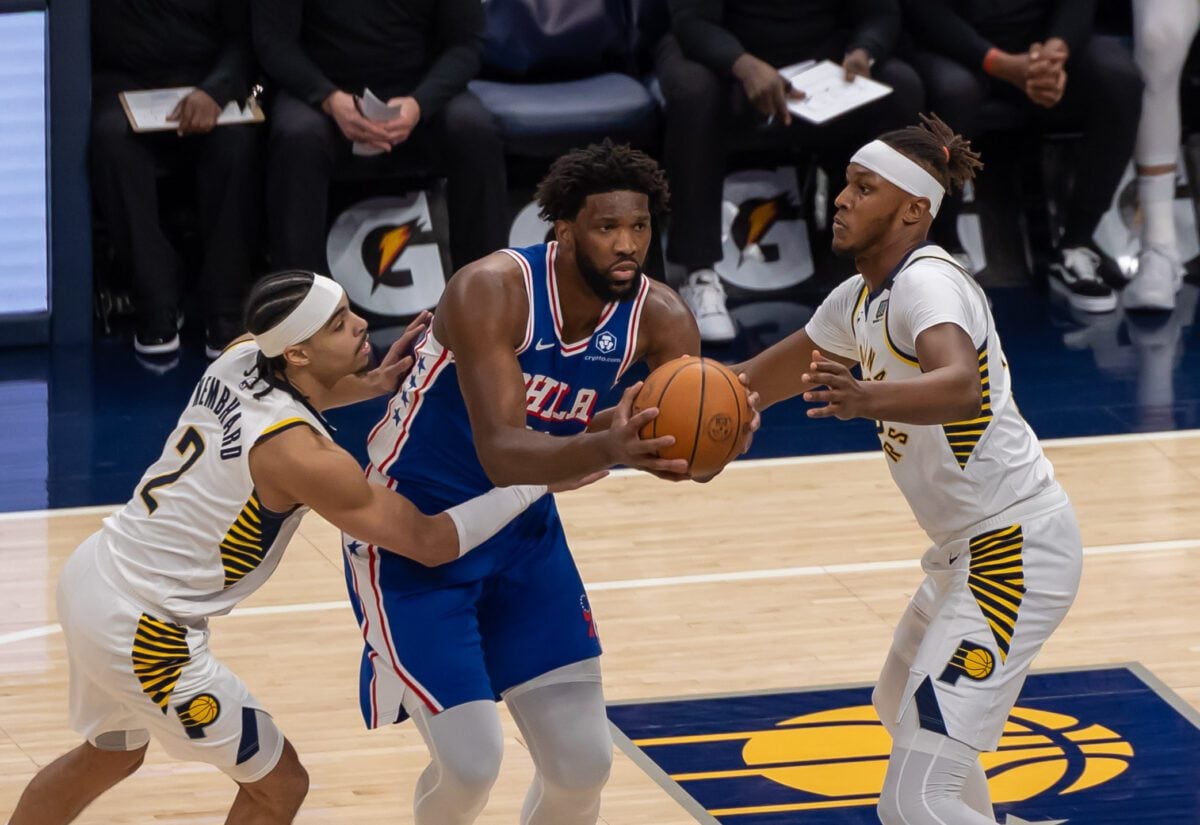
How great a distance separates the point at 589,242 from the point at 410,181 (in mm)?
5740

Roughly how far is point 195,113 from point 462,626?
5121mm

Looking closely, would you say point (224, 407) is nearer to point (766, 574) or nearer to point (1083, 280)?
point (766, 574)

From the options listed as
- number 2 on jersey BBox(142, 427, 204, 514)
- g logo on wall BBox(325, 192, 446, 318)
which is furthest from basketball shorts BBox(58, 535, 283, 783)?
g logo on wall BBox(325, 192, 446, 318)

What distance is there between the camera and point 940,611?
4492 millimetres

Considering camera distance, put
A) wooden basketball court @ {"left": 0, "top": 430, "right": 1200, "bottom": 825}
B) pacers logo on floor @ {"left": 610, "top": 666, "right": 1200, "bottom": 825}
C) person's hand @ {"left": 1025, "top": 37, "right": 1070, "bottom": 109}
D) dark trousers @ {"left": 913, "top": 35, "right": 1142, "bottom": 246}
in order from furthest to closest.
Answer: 1. dark trousers @ {"left": 913, "top": 35, "right": 1142, "bottom": 246}
2. person's hand @ {"left": 1025, "top": 37, "right": 1070, "bottom": 109}
3. wooden basketball court @ {"left": 0, "top": 430, "right": 1200, "bottom": 825}
4. pacers logo on floor @ {"left": 610, "top": 666, "right": 1200, "bottom": 825}

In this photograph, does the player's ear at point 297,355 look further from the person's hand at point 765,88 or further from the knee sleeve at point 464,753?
the person's hand at point 765,88

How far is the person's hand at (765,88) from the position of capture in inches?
365

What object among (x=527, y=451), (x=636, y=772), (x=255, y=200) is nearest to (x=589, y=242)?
(x=527, y=451)

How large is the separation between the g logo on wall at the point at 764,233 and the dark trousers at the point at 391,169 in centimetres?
136

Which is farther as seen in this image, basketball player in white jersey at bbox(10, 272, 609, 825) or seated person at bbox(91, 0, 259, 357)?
seated person at bbox(91, 0, 259, 357)

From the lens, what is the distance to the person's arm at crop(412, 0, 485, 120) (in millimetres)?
9266

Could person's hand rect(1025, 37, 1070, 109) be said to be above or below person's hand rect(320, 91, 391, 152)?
above

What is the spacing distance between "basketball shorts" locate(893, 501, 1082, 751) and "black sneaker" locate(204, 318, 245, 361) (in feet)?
17.4

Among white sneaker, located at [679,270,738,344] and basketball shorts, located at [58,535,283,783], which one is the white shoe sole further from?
basketball shorts, located at [58,535,283,783]
